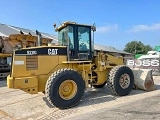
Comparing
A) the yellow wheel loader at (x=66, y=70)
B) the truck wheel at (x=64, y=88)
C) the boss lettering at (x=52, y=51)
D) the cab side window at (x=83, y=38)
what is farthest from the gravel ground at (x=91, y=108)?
the cab side window at (x=83, y=38)

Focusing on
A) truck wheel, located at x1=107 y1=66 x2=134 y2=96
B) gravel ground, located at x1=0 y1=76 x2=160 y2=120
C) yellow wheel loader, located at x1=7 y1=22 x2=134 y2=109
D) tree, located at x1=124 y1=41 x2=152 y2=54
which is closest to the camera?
gravel ground, located at x1=0 y1=76 x2=160 y2=120

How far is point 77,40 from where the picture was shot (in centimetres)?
739

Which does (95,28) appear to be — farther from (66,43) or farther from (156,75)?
(156,75)

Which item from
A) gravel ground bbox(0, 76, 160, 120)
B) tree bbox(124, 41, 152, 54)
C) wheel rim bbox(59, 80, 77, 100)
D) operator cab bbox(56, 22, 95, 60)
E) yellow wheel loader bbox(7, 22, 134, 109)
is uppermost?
tree bbox(124, 41, 152, 54)

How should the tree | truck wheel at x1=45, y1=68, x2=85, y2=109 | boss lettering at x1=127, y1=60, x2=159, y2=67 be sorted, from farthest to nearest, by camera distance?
the tree
boss lettering at x1=127, y1=60, x2=159, y2=67
truck wheel at x1=45, y1=68, x2=85, y2=109

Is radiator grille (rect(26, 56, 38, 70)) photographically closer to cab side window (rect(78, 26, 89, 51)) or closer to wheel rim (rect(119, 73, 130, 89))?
cab side window (rect(78, 26, 89, 51))

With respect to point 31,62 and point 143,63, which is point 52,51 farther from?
point 143,63

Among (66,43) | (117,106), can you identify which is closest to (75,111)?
(117,106)

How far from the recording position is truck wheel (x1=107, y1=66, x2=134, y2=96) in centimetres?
760

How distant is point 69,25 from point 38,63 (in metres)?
1.73

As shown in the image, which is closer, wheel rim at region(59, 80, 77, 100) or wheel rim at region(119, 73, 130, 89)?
wheel rim at region(59, 80, 77, 100)

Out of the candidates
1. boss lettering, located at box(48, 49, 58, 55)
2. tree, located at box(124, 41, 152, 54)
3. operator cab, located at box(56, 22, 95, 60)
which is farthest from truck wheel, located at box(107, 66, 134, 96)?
tree, located at box(124, 41, 152, 54)

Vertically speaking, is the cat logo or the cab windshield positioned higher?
the cab windshield

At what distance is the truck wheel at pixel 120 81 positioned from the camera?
760cm
